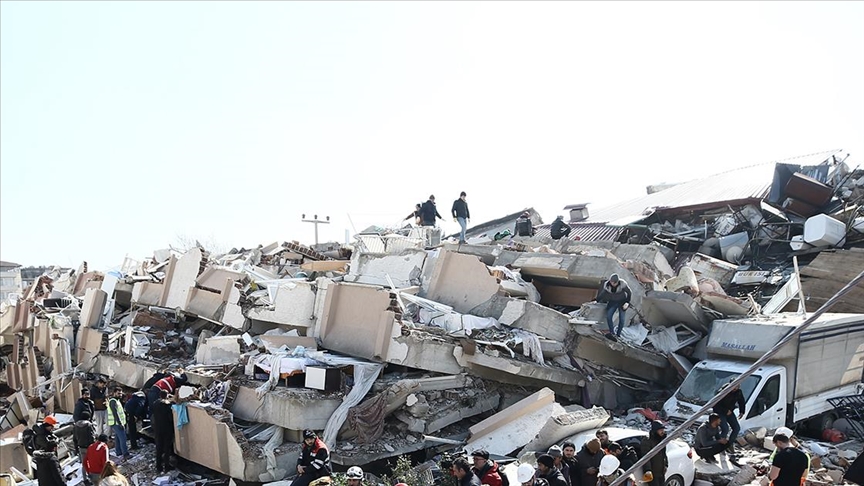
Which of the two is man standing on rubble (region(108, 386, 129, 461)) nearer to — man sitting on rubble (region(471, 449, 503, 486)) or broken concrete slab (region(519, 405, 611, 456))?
broken concrete slab (region(519, 405, 611, 456))

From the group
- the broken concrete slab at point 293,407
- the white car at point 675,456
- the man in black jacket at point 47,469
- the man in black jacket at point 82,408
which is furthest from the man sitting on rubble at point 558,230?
the man in black jacket at point 47,469

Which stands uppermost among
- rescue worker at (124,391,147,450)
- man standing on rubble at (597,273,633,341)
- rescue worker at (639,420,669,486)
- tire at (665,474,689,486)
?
man standing on rubble at (597,273,633,341)

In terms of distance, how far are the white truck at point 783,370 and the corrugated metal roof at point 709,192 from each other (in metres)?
8.45

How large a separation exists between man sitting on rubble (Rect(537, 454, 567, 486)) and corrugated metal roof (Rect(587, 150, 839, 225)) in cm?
1424

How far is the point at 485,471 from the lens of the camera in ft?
20.1

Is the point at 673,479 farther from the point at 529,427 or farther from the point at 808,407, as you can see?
the point at 808,407

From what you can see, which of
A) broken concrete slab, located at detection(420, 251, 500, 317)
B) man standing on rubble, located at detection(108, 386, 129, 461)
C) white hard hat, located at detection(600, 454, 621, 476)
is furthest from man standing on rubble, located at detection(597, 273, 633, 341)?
man standing on rubble, located at detection(108, 386, 129, 461)

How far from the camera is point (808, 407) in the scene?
941 cm

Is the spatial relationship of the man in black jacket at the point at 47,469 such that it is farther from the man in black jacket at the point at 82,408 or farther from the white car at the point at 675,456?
the white car at the point at 675,456

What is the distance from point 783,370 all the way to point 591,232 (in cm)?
1092

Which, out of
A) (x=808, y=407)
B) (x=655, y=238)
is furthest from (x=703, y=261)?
(x=808, y=407)

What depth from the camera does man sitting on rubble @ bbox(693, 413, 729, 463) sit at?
7.64 metres

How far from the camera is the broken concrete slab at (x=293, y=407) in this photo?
8711 millimetres

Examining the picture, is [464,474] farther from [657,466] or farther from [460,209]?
[460,209]
